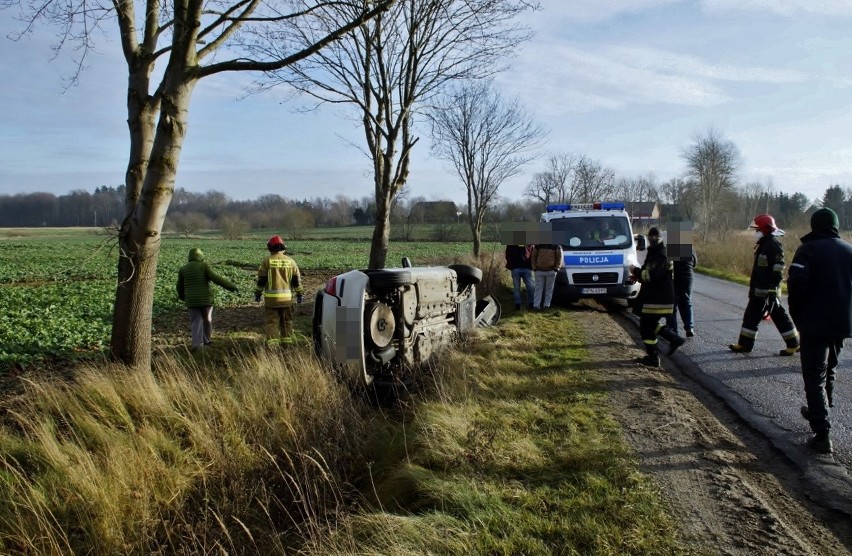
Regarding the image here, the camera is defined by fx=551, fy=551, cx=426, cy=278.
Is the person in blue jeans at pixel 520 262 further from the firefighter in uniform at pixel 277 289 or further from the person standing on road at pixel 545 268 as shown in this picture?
the firefighter in uniform at pixel 277 289

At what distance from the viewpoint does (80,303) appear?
12.8m

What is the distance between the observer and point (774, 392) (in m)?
5.84

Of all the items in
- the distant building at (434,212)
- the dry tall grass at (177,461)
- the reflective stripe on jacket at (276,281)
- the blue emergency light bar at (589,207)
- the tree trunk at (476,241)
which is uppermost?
the distant building at (434,212)

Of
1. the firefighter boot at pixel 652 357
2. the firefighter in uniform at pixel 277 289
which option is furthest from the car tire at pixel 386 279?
the firefighter boot at pixel 652 357

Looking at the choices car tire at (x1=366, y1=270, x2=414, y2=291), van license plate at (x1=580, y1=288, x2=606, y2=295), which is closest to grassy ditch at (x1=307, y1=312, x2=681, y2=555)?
car tire at (x1=366, y1=270, x2=414, y2=291)

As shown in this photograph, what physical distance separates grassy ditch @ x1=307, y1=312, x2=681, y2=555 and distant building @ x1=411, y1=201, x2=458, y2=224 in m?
55.1

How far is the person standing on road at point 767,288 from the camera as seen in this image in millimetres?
7250

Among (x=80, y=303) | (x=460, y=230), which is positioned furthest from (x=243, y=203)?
(x=80, y=303)

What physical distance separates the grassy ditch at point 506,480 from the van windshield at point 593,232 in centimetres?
675

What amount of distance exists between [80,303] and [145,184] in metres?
9.27

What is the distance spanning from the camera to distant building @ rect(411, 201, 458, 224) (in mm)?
60772

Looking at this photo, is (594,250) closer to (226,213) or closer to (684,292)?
(684,292)

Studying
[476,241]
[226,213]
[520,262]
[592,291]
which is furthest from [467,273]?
[226,213]

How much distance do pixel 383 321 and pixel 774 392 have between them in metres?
4.21
